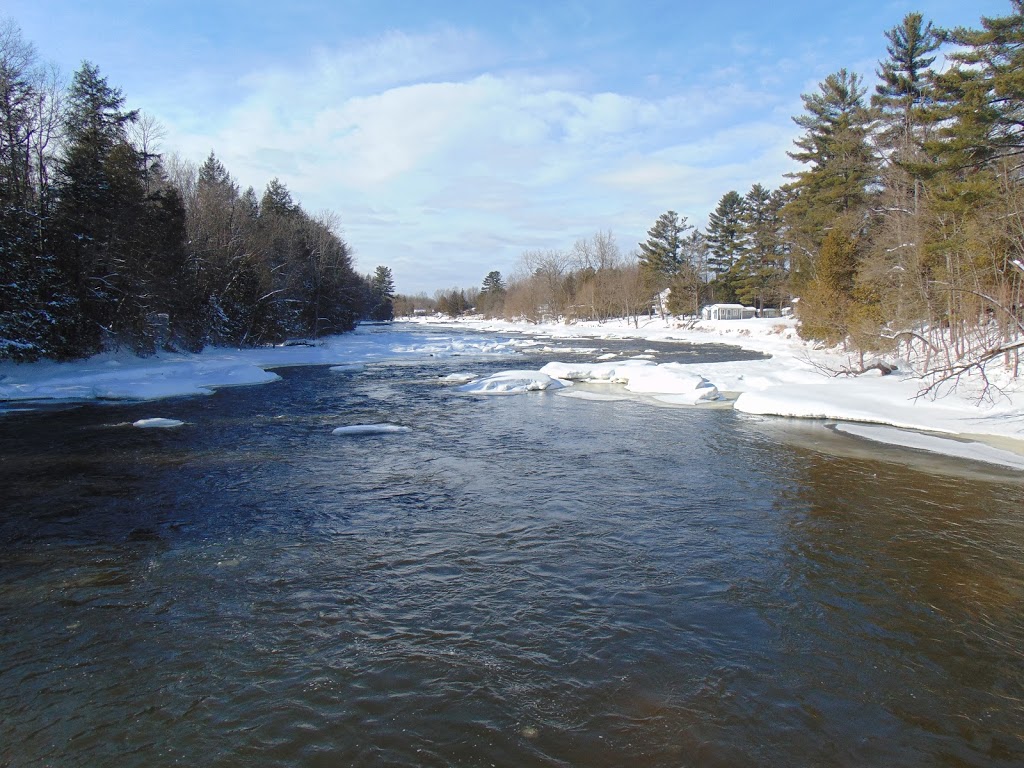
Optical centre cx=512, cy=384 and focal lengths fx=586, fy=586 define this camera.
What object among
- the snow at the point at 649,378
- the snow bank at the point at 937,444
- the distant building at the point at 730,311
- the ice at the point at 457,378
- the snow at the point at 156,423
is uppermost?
the distant building at the point at 730,311

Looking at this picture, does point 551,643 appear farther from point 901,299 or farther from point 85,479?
point 901,299

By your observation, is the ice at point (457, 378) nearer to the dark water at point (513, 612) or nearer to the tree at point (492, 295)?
the dark water at point (513, 612)

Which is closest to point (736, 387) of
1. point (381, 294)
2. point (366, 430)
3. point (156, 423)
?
point (366, 430)

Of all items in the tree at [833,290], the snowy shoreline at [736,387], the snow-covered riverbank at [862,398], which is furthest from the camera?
the tree at [833,290]

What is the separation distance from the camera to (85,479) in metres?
11.1

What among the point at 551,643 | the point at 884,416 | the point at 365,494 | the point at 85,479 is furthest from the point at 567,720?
the point at 884,416

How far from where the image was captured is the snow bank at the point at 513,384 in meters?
22.7

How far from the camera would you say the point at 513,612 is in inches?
241

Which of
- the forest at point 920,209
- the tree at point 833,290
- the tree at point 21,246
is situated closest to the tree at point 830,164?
the forest at point 920,209

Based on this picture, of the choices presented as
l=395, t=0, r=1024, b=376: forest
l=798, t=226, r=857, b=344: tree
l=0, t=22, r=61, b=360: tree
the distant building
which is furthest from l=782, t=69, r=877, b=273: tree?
l=0, t=22, r=61, b=360: tree

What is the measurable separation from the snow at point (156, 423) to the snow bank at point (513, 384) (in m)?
10.0

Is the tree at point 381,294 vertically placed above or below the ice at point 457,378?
above

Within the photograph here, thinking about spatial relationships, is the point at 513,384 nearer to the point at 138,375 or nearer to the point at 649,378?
the point at 649,378

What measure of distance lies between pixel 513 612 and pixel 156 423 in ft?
47.8
